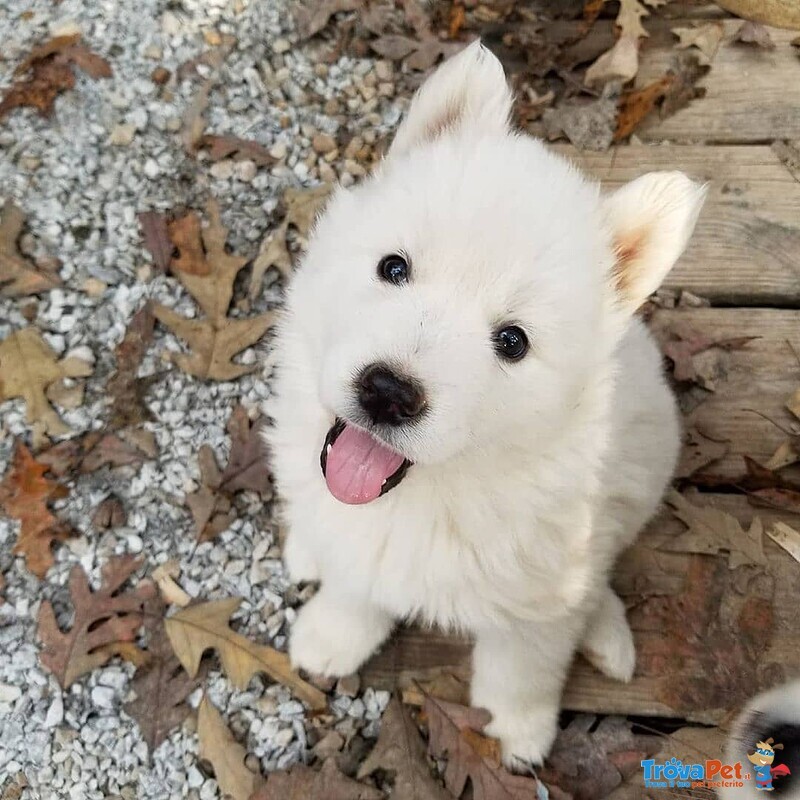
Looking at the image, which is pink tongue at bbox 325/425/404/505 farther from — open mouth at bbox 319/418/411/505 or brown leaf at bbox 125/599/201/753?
brown leaf at bbox 125/599/201/753

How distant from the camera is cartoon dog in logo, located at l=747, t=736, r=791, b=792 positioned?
4.99 feet

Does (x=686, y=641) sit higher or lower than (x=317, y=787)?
higher

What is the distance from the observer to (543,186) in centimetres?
163

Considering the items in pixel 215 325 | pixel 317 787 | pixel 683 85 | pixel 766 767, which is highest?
pixel 683 85

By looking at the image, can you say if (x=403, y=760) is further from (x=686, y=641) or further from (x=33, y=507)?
(x=33, y=507)

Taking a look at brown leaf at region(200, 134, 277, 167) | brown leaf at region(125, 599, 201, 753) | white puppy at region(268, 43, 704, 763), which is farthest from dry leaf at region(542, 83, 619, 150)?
brown leaf at region(125, 599, 201, 753)

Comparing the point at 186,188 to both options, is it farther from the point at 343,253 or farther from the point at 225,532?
the point at 343,253

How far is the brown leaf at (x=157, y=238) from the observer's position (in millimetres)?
3033

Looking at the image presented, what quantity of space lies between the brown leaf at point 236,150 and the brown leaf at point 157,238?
15.0 inches

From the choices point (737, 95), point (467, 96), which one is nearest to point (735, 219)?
point (737, 95)

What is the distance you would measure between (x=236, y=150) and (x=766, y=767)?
281 cm

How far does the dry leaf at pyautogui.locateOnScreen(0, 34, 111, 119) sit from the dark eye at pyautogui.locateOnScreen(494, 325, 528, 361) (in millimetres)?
2524

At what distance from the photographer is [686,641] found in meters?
2.50

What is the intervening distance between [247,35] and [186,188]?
0.80 meters
